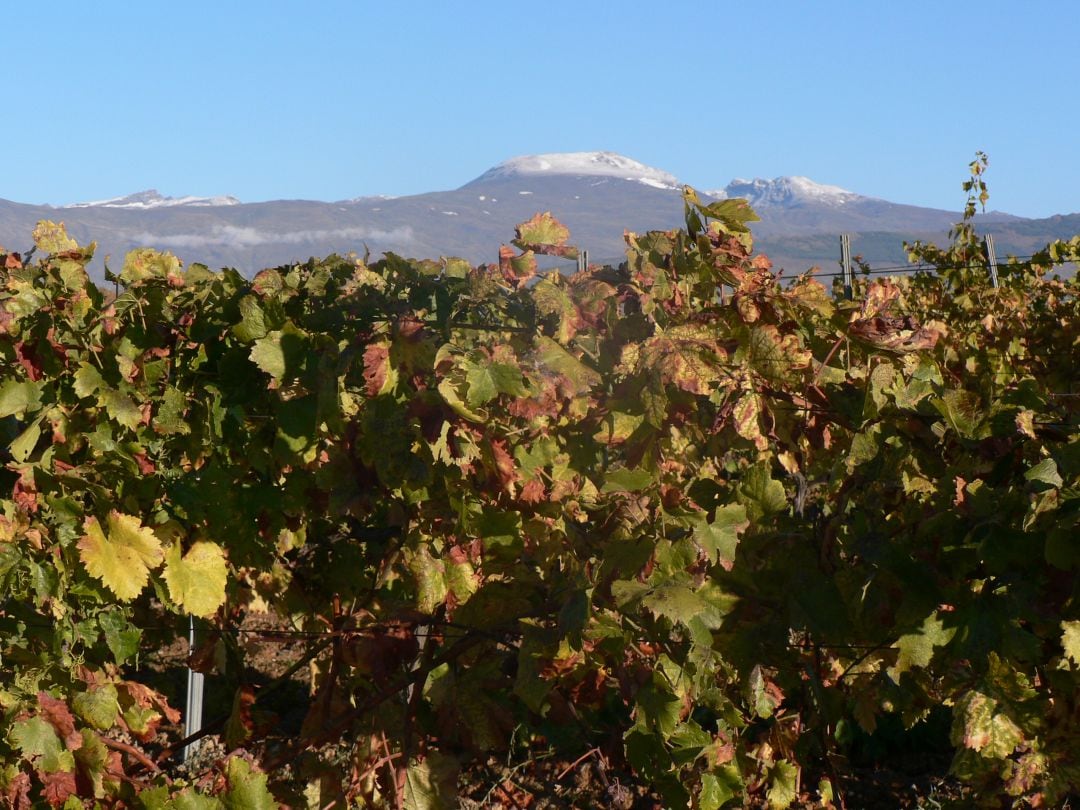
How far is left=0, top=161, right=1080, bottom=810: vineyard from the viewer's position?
7.07 feet

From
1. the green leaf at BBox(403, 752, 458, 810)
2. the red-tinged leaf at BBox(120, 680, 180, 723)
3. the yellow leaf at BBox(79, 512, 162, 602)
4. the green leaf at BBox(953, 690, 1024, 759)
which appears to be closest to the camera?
the green leaf at BBox(953, 690, 1024, 759)

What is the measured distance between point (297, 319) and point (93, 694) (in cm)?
113

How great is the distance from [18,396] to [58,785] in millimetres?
910

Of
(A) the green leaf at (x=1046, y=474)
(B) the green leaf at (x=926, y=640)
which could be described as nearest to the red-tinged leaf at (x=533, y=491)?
(B) the green leaf at (x=926, y=640)

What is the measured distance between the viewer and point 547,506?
2572mm

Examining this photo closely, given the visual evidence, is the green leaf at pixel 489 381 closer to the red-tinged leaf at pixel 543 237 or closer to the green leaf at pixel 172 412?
the red-tinged leaf at pixel 543 237

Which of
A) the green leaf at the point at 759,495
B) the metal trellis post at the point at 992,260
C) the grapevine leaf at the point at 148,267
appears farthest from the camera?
the metal trellis post at the point at 992,260

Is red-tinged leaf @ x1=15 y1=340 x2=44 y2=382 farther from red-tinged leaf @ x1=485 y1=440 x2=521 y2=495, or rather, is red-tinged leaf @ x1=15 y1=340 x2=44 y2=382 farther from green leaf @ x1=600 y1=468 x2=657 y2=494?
green leaf @ x1=600 y1=468 x2=657 y2=494

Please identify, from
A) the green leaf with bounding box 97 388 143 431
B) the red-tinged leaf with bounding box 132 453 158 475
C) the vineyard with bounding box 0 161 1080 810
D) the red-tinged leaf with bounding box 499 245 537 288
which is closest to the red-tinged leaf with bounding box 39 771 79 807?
the vineyard with bounding box 0 161 1080 810

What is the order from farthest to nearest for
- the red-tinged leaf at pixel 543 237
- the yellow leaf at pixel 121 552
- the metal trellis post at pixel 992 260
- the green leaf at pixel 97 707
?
the metal trellis post at pixel 992 260 → the green leaf at pixel 97 707 → the red-tinged leaf at pixel 543 237 → the yellow leaf at pixel 121 552

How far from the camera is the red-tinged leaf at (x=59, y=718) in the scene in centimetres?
283

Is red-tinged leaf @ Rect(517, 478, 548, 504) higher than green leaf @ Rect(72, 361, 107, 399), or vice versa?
green leaf @ Rect(72, 361, 107, 399)

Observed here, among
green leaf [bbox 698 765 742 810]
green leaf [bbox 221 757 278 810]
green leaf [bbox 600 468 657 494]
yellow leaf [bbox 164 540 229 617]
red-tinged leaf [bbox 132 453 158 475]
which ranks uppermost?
green leaf [bbox 600 468 657 494]

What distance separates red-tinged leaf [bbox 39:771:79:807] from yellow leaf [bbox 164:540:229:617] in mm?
530
